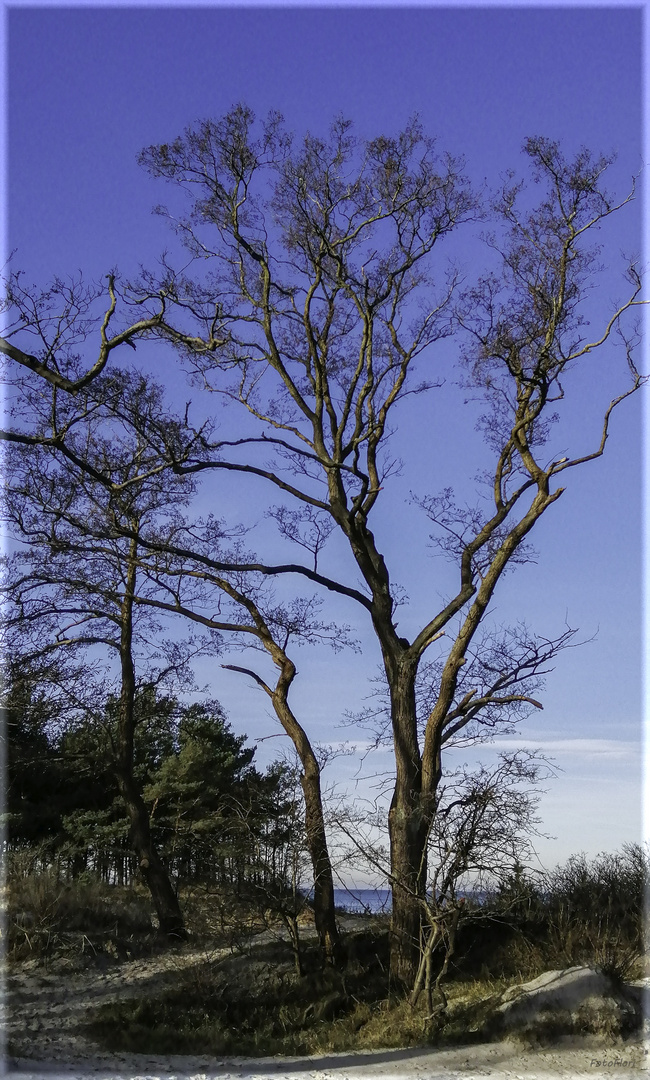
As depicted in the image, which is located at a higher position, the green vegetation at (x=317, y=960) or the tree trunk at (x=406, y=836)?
the tree trunk at (x=406, y=836)

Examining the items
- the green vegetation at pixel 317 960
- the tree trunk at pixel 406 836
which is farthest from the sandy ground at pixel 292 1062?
the tree trunk at pixel 406 836

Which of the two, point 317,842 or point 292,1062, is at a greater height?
point 317,842

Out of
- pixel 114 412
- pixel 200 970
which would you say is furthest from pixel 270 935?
pixel 114 412

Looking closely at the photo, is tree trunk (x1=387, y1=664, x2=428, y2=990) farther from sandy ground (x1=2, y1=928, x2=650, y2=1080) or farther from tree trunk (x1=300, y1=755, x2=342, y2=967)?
sandy ground (x1=2, y1=928, x2=650, y2=1080)

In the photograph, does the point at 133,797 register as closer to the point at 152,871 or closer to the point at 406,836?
the point at 152,871

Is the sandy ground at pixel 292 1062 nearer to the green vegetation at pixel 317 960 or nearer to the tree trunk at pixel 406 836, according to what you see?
the green vegetation at pixel 317 960

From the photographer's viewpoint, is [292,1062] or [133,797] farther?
[133,797]

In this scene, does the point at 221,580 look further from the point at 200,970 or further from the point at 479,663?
the point at 200,970

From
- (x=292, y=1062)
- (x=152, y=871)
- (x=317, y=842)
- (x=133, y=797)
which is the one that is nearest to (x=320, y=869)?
(x=317, y=842)

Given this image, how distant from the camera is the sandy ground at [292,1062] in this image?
9.70 metres

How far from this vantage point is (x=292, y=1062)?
10359mm

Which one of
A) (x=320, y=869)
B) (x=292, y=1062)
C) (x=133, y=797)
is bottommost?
(x=292, y=1062)

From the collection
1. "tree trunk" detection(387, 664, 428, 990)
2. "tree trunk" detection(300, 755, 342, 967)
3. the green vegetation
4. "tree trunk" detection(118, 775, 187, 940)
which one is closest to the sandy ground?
the green vegetation

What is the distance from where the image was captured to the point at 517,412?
49.2ft
